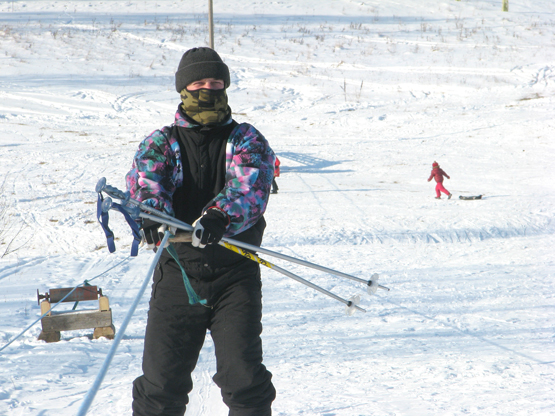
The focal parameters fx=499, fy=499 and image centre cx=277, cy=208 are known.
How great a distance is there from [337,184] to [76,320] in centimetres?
873

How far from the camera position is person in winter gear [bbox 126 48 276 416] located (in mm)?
2160

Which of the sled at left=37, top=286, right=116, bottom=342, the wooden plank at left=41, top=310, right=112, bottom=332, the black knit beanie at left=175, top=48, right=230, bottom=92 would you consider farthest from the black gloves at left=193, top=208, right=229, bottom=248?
the wooden plank at left=41, top=310, right=112, bottom=332

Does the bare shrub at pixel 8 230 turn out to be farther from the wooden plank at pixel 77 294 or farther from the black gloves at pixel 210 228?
the black gloves at pixel 210 228

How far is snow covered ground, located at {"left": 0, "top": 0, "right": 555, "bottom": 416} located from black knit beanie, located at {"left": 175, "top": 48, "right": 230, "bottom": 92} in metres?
2.05

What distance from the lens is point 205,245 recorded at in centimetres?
210

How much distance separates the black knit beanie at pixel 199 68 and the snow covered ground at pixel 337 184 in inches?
80.8

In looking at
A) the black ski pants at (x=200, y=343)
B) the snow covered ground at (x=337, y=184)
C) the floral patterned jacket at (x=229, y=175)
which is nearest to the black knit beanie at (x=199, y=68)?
the floral patterned jacket at (x=229, y=175)

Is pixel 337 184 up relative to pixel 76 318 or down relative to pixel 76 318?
down

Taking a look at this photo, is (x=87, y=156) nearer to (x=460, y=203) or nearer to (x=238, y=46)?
(x=460, y=203)

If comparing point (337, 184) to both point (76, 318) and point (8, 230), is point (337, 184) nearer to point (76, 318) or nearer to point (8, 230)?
point (8, 230)

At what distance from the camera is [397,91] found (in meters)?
21.4

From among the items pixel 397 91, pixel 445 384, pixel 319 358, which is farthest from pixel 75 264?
pixel 397 91

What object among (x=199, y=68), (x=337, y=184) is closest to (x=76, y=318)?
(x=199, y=68)

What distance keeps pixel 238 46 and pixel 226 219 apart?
84.7 feet
